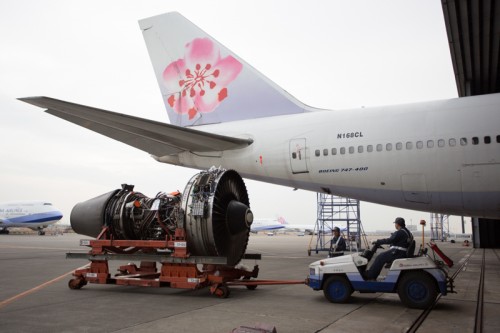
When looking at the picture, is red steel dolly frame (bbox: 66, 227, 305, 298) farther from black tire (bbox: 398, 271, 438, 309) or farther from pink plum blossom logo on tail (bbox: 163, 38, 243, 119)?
pink plum blossom logo on tail (bbox: 163, 38, 243, 119)

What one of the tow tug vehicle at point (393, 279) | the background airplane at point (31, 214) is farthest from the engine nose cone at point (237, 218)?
the background airplane at point (31, 214)

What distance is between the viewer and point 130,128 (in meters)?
11.0

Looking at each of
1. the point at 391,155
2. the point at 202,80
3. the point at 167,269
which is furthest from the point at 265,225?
the point at 167,269

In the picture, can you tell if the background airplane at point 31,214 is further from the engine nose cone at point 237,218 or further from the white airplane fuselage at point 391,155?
the engine nose cone at point 237,218

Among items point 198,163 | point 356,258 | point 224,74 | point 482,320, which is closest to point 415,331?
point 482,320

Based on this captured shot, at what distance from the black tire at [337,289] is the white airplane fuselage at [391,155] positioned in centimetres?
545

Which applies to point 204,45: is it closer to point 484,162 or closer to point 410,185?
point 410,185

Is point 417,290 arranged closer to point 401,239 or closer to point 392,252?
point 392,252

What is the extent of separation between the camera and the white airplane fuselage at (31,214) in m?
54.4

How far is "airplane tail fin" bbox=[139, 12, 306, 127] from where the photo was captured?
14.7m

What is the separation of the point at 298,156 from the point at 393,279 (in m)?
6.49

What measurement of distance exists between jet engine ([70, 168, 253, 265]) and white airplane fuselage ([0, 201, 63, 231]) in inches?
2006

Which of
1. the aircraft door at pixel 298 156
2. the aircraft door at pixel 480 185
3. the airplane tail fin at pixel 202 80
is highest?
the airplane tail fin at pixel 202 80

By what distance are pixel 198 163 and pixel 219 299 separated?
22.9ft
